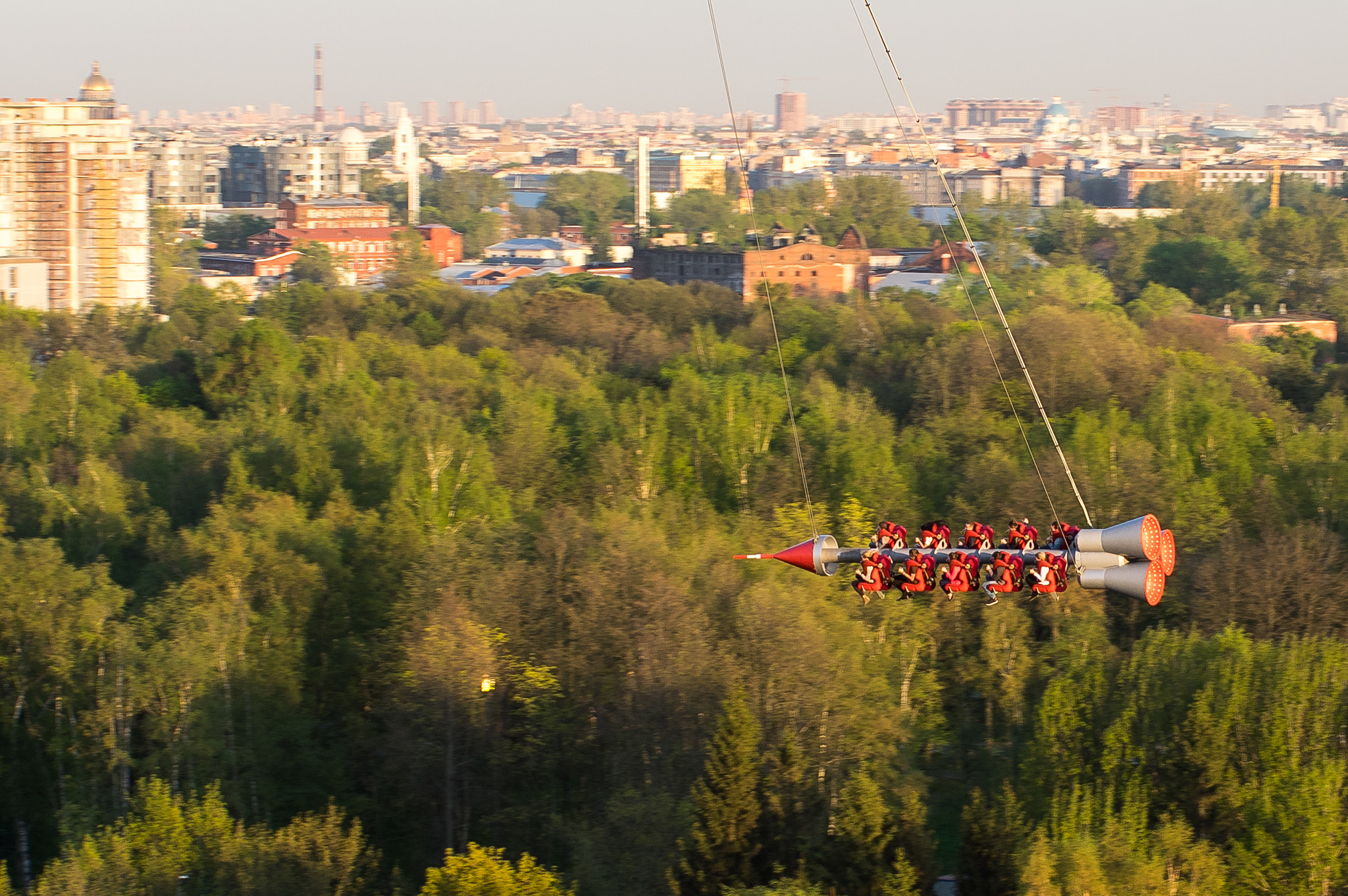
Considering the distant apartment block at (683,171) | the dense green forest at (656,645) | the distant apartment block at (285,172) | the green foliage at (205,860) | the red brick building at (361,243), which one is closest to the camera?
the green foliage at (205,860)

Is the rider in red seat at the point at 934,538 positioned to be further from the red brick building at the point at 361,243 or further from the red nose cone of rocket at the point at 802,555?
the red brick building at the point at 361,243

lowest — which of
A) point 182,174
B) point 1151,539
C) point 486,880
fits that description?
point 486,880

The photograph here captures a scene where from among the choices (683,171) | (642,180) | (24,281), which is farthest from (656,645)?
(683,171)

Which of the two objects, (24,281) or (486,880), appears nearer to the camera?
(486,880)

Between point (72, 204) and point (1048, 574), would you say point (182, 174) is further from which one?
point (1048, 574)

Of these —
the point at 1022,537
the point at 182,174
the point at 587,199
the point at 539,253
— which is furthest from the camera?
the point at 182,174

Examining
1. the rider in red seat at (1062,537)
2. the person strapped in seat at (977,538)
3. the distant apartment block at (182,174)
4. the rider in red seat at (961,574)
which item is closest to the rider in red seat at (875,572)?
the rider in red seat at (961,574)

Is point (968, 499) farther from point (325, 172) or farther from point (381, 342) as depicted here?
point (325, 172)
